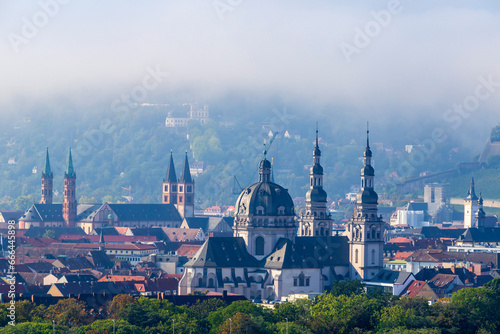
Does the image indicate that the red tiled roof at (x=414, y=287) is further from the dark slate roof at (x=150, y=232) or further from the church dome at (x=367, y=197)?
the dark slate roof at (x=150, y=232)

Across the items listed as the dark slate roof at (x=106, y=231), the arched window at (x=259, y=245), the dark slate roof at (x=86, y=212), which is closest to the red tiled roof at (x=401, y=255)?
the arched window at (x=259, y=245)

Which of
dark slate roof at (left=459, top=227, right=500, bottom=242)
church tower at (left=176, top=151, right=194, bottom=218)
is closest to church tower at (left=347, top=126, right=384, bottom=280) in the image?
dark slate roof at (left=459, top=227, right=500, bottom=242)

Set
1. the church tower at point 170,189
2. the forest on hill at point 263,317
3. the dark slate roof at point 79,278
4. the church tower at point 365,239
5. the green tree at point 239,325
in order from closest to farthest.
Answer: the green tree at point 239,325
the forest on hill at point 263,317
the dark slate roof at point 79,278
the church tower at point 365,239
the church tower at point 170,189

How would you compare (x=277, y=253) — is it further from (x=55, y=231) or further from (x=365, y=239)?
(x=55, y=231)

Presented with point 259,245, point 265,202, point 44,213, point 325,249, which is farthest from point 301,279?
point 44,213

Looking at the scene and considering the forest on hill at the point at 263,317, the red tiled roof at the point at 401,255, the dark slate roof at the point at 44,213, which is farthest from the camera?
the dark slate roof at the point at 44,213

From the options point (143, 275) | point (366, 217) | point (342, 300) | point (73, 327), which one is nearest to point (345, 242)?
point (366, 217)

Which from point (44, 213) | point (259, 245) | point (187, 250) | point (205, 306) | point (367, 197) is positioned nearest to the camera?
point (205, 306)
